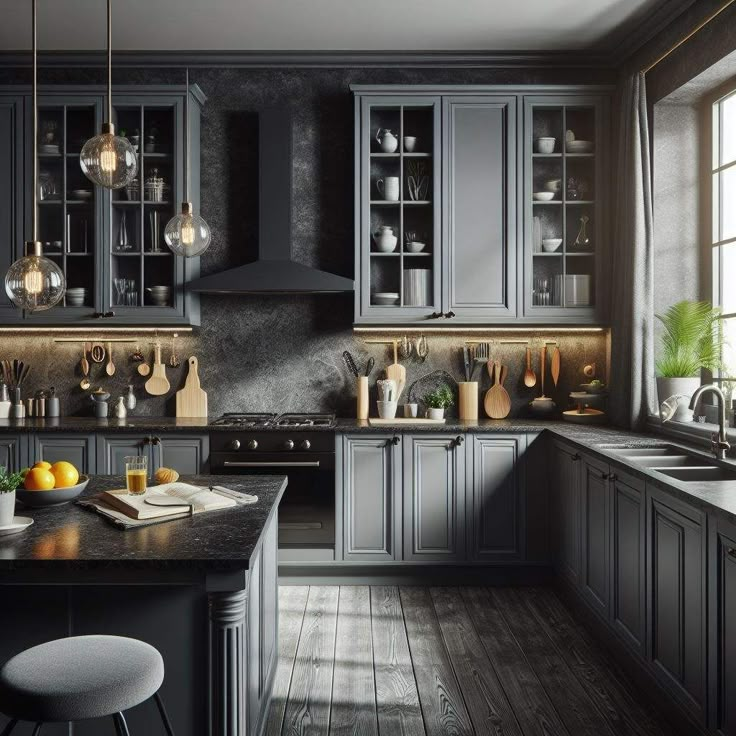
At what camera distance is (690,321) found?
380 cm

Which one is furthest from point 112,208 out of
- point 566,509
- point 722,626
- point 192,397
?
A: point 722,626

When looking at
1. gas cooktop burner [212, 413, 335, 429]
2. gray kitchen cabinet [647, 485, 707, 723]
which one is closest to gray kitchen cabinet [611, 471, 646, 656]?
gray kitchen cabinet [647, 485, 707, 723]

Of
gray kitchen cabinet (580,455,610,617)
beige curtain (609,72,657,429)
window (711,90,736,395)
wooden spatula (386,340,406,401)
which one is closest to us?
gray kitchen cabinet (580,455,610,617)

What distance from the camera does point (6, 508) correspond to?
6.40 feet

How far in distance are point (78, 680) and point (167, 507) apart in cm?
64

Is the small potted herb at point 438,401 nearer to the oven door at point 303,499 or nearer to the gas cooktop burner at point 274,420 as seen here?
the gas cooktop burner at point 274,420

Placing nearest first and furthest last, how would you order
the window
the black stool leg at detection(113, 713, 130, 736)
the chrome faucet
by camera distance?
the black stool leg at detection(113, 713, 130, 736)
the chrome faucet
the window

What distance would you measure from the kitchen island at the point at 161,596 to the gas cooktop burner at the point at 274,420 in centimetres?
194

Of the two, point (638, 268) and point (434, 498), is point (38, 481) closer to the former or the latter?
point (434, 498)

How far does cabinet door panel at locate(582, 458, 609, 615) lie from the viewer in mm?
3262

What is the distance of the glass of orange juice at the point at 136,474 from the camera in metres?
2.31

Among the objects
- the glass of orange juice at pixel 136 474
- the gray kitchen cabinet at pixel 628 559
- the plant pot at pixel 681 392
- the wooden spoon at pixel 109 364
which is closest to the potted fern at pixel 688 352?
the plant pot at pixel 681 392

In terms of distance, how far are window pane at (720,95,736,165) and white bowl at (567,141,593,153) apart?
771 mm

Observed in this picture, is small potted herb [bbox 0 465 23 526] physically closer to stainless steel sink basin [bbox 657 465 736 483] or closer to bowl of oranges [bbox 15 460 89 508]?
bowl of oranges [bbox 15 460 89 508]
